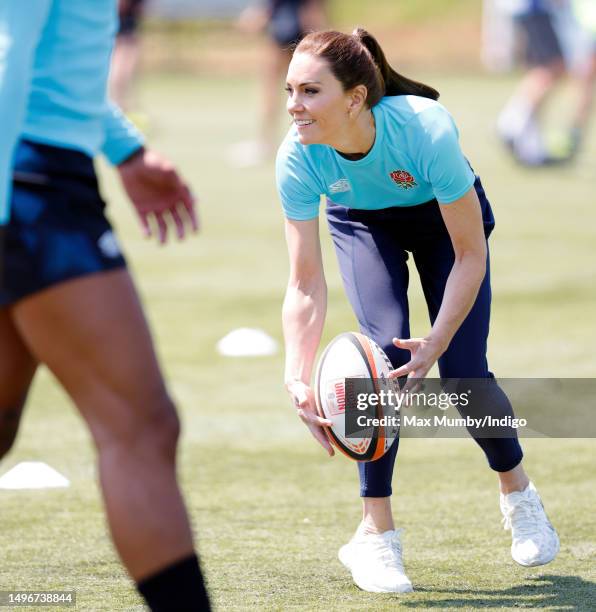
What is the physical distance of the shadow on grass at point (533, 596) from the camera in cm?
374

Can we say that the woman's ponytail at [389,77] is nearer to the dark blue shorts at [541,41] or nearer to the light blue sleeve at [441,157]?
the light blue sleeve at [441,157]

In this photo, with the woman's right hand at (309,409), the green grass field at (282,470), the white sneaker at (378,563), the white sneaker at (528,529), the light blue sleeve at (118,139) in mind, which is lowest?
the green grass field at (282,470)

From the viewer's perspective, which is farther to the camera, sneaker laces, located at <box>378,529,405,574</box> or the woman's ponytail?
the woman's ponytail

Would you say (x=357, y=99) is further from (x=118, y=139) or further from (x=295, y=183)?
(x=118, y=139)

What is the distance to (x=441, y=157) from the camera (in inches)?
151

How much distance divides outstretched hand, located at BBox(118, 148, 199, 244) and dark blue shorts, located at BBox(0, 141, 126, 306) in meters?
0.40

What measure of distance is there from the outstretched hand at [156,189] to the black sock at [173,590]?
2.87 feet

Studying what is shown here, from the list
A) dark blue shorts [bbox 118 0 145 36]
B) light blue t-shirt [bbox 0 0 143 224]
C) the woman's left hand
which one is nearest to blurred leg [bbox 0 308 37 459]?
light blue t-shirt [bbox 0 0 143 224]

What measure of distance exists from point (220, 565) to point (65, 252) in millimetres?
1650

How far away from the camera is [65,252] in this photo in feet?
8.94

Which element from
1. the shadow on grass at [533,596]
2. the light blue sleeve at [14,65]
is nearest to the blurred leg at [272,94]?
the shadow on grass at [533,596]

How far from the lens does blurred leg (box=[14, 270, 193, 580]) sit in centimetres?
271

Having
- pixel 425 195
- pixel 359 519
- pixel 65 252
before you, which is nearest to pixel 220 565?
pixel 359 519

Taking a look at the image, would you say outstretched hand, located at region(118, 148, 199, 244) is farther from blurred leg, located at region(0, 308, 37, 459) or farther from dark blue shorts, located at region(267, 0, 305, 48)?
dark blue shorts, located at region(267, 0, 305, 48)
